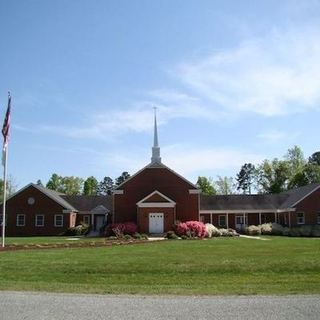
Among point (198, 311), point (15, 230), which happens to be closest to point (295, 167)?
point (15, 230)

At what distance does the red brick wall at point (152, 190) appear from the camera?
5316 centimetres

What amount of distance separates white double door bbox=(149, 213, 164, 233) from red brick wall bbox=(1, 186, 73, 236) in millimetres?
11456

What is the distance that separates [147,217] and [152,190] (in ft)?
11.8

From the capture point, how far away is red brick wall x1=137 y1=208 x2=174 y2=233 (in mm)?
50812

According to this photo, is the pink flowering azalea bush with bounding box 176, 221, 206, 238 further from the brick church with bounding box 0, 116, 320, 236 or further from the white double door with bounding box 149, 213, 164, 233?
the white double door with bounding box 149, 213, 164, 233

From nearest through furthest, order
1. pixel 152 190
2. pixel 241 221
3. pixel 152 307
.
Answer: pixel 152 307
pixel 152 190
pixel 241 221

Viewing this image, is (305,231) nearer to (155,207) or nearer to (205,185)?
(155,207)

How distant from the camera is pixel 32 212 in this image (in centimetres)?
5747

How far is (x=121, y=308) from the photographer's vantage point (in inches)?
420

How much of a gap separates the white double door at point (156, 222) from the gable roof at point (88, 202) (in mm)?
12046

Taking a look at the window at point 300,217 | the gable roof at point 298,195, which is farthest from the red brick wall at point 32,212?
the window at point 300,217

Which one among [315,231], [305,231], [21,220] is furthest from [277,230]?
[21,220]

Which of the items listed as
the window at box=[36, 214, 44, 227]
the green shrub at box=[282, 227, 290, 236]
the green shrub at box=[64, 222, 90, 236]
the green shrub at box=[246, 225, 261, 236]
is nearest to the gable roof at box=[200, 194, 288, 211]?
the green shrub at box=[246, 225, 261, 236]

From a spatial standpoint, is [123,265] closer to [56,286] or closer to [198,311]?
[56,286]
